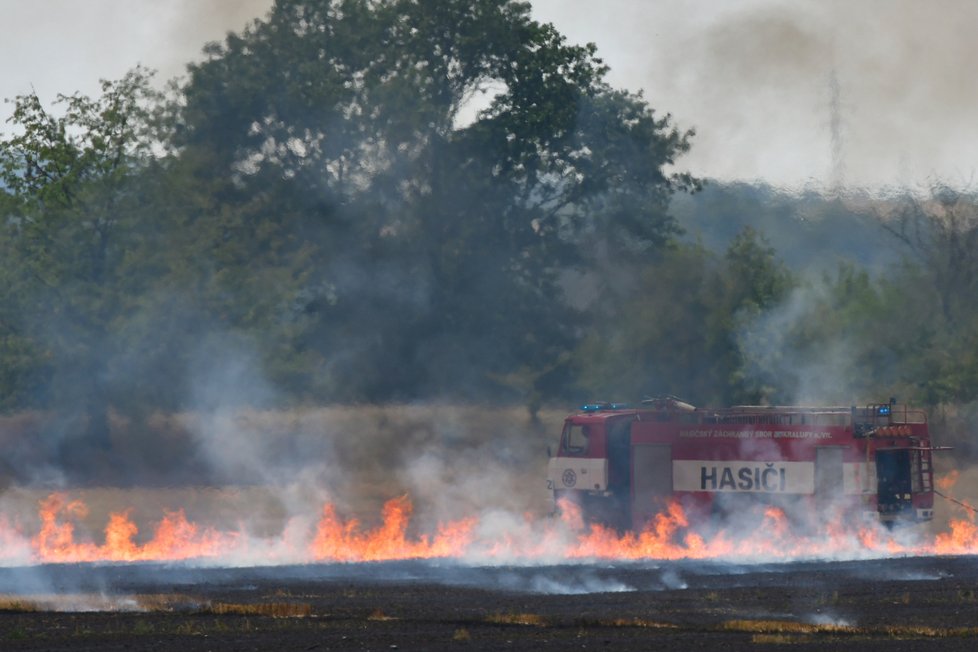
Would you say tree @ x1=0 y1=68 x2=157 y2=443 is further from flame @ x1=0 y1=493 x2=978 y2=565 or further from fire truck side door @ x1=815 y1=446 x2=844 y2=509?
fire truck side door @ x1=815 y1=446 x2=844 y2=509

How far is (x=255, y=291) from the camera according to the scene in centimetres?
4912

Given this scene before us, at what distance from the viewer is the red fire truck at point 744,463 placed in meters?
33.8

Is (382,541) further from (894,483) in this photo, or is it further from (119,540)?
(894,483)

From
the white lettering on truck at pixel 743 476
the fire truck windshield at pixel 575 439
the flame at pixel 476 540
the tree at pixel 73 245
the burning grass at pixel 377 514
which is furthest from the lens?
the tree at pixel 73 245

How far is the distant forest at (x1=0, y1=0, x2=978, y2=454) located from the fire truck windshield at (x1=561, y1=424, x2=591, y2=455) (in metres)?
13.5

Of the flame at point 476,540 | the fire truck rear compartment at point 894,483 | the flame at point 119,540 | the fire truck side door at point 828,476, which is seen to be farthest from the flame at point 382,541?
the fire truck rear compartment at point 894,483

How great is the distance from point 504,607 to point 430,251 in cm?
3393

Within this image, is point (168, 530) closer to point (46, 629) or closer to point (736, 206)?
point (46, 629)

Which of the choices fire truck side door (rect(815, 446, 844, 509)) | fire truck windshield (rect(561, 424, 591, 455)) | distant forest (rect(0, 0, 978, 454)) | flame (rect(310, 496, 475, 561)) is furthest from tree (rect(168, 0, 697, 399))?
fire truck side door (rect(815, 446, 844, 509))

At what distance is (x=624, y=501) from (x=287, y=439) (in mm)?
14720

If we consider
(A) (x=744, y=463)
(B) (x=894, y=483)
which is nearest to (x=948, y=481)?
(B) (x=894, y=483)

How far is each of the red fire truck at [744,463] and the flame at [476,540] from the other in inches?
15.4

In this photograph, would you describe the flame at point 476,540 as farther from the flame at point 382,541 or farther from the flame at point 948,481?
the flame at point 948,481

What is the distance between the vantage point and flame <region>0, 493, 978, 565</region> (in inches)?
1348
